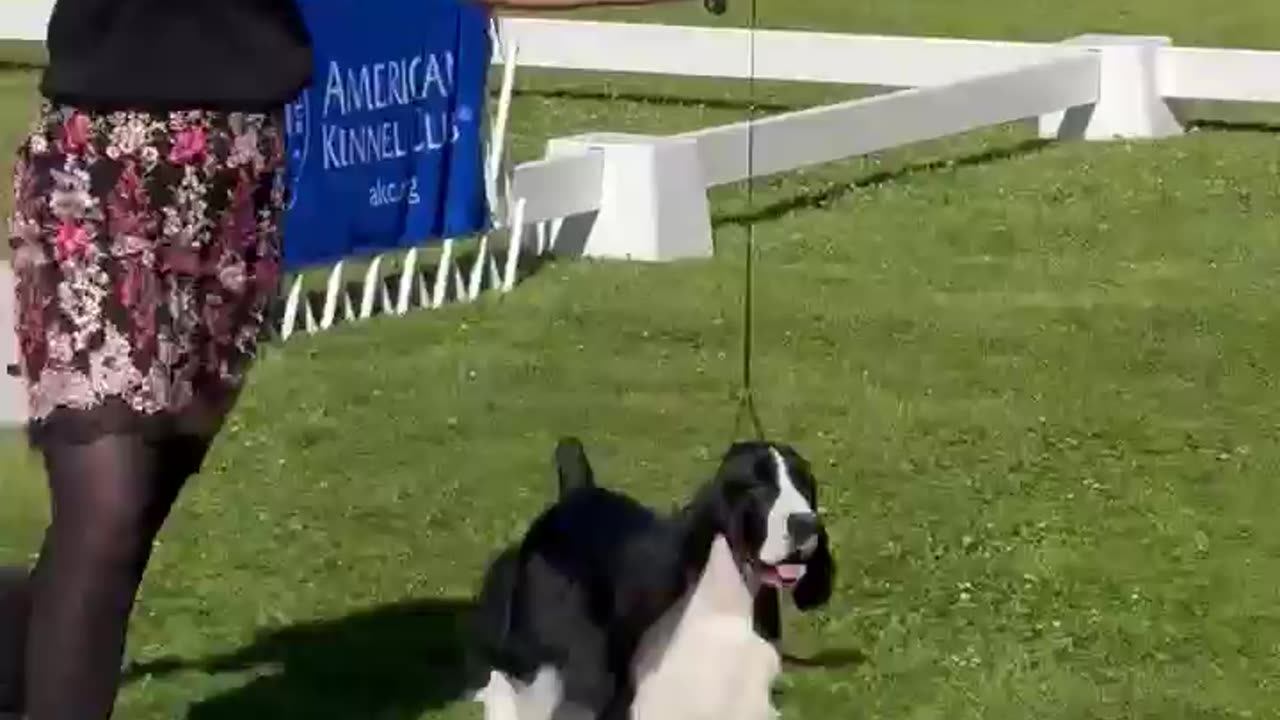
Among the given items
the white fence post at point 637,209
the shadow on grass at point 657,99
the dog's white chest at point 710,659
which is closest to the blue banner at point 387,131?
the white fence post at point 637,209

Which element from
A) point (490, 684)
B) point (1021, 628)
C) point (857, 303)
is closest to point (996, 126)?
point (857, 303)

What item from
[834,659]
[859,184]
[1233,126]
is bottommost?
[1233,126]

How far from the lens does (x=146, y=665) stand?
18.2 ft

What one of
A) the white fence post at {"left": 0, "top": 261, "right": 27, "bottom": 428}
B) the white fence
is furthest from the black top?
the white fence

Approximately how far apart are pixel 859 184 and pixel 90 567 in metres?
8.82

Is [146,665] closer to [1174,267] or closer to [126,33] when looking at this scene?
[126,33]

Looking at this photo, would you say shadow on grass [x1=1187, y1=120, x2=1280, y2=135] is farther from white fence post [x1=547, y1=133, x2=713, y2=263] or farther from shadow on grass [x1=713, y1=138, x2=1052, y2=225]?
white fence post [x1=547, y1=133, x2=713, y2=263]

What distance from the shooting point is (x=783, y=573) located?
14.0 feet

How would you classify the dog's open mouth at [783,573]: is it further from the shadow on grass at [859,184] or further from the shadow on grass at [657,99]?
the shadow on grass at [657,99]

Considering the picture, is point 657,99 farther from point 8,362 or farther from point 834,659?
point 834,659

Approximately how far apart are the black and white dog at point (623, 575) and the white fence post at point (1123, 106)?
32.1 ft

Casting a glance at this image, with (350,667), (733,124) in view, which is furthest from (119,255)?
(733,124)

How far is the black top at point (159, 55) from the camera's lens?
153 inches

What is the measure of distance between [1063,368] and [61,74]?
5265mm
